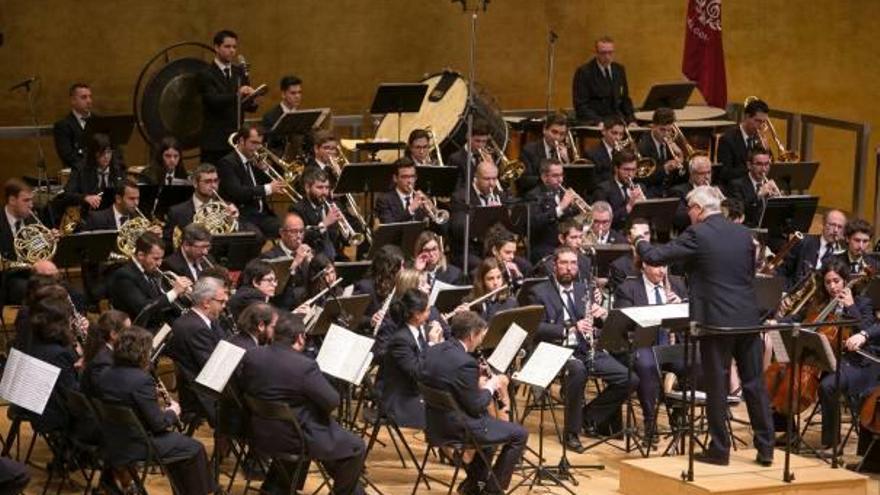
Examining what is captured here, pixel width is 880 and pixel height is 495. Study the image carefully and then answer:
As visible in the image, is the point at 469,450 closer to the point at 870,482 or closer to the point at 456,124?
the point at 870,482

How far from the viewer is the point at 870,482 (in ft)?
34.6

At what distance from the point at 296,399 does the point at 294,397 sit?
0.06ft

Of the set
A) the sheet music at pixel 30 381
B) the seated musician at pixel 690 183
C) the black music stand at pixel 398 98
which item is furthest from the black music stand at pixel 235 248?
the seated musician at pixel 690 183

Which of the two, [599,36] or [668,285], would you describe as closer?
[668,285]

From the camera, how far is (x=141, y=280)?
11.1 m

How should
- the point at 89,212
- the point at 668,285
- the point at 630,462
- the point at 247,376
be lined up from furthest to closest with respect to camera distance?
the point at 89,212 < the point at 668,285 < the point at 630,462 < the point at 247,376

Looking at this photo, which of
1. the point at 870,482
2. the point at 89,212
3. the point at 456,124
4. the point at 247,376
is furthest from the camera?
the point at 456,124

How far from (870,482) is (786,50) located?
327 inches

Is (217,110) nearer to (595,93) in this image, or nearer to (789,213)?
(595,93)

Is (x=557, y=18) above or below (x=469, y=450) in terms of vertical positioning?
above

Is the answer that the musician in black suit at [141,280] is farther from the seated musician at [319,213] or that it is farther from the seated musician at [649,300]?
the seated musician at [649,300]

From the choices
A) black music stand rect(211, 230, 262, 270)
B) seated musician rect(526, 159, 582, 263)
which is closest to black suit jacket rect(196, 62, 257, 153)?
black music stand rect(211, 230, 262, 270)

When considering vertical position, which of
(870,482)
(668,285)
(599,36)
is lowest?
(870,482)

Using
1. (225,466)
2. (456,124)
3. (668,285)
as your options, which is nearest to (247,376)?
(225,466)
